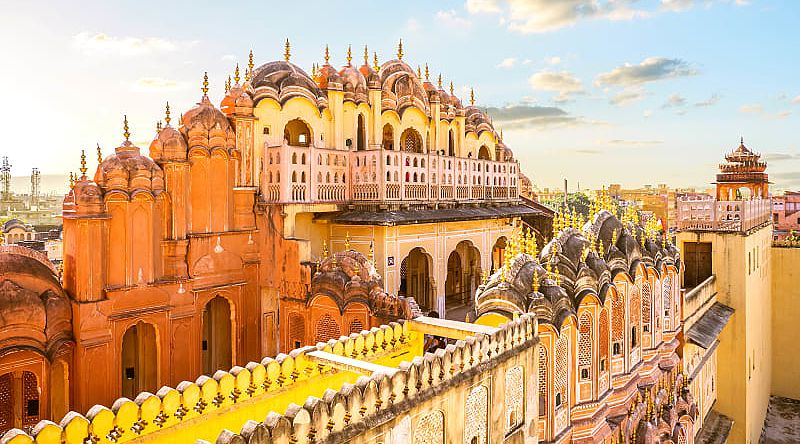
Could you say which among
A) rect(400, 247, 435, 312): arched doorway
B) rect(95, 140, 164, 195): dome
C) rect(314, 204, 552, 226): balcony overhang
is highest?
rect(95, 140, 164, 195): dome

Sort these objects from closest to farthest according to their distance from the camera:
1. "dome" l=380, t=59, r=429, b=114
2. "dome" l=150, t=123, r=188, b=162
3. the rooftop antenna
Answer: "dome" l=150, t=123, r=188, b=162 → "dome" l=380, t=59, r=429, b=114 → the rooftop antenna

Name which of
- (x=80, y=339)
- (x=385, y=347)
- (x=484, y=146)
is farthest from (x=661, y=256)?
(x=80, y=339)

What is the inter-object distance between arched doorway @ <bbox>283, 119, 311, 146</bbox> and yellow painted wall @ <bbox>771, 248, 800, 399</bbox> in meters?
25.3

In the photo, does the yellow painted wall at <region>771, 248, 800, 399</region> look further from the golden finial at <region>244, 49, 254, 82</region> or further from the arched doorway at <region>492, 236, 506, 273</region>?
the golden finial at <region>244, 49, 254, 82</region>

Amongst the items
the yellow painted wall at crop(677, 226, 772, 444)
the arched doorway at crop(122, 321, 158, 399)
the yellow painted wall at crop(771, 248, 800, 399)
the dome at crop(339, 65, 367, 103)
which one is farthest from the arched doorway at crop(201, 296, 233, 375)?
the yellow painted wall at crop(771, 248, 800, 399)

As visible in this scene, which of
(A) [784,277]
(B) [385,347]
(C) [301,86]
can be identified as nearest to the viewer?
(B) [385,347]

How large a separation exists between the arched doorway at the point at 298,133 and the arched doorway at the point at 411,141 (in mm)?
4892

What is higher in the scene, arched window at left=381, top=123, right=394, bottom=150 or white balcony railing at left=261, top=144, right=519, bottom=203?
arched window at left=381, top=123, right=394, bottom=150

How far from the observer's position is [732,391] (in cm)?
2194

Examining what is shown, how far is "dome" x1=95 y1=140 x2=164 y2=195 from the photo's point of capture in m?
12.3

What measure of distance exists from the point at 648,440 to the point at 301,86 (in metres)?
13.1

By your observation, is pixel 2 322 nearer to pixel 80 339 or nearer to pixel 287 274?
pixel 80 339

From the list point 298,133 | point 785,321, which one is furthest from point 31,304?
point 785,321

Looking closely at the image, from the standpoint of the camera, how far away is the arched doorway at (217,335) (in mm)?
15195
